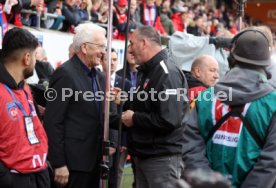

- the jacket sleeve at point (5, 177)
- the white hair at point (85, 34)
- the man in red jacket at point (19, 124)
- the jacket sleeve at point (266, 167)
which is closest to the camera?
the jacket sleeve at point (266, 167)

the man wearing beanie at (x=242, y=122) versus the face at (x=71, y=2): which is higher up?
the man wearing beanie at (x=242, y=122)

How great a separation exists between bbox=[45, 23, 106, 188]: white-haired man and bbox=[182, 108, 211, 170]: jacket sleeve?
1372 millimetres

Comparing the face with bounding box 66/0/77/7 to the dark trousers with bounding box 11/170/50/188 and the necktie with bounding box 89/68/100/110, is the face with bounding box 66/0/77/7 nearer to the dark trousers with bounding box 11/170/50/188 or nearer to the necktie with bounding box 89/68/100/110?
the necktie with bounding box 89/68/100/110

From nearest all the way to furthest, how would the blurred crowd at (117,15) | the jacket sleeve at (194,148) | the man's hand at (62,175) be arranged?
the jacket sleeve at (194,148) < the man's hand at (62,175) < the blurred crowd at (117,15)

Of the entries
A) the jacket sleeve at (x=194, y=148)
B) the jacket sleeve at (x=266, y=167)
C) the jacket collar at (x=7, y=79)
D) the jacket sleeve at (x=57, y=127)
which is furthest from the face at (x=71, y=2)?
the jacket sleeve at (x=266, y=167)

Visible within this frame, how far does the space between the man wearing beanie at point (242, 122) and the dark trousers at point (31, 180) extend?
1083mm

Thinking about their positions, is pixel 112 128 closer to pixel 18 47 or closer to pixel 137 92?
pixel 137 92

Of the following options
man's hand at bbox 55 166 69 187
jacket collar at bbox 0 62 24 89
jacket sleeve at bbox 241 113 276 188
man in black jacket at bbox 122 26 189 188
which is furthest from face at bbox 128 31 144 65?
jacket sleeve at bbox 241 113 276 188

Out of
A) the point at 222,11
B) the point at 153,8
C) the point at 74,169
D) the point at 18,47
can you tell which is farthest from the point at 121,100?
the point at 222,11

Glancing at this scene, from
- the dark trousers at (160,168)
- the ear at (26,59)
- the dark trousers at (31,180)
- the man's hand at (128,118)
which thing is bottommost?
the dark trousers at (160,168)

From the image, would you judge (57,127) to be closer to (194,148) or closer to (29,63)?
(29,63)

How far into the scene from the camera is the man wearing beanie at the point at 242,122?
3.21 metres

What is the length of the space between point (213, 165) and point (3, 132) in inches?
52.5

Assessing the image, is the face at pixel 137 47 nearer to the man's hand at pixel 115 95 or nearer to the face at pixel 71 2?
the man's hand at pixel 115 95
